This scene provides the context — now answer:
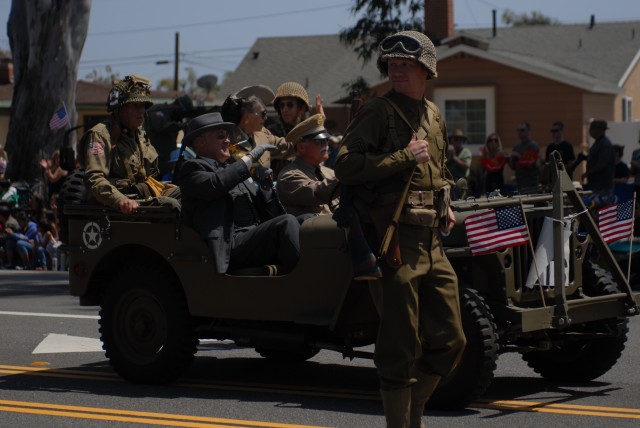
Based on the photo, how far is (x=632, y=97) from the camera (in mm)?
44219

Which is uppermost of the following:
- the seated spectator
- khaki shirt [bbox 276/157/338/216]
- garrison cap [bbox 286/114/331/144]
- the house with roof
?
the house with roof

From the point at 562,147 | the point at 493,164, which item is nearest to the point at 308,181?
the point at 562,147

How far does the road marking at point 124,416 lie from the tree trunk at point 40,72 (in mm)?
20113

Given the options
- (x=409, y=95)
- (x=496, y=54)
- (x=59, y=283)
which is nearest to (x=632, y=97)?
(x=496, y=54)

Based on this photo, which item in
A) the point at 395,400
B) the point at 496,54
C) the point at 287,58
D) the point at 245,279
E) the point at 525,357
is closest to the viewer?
the point at 395,400

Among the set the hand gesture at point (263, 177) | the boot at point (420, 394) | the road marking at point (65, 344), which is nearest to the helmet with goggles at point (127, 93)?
the hand gesture at point (263, 177)

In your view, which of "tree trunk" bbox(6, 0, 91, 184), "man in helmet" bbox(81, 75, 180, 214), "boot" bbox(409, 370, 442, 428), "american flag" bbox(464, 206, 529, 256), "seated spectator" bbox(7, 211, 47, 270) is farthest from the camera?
"tree trunk" bbox(6, 0, 91, 184)

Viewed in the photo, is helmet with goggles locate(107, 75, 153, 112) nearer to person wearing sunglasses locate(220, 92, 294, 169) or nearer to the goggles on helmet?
person wearing sunglasses locate(220, 92, 294, 169)

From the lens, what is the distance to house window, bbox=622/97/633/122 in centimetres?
4232

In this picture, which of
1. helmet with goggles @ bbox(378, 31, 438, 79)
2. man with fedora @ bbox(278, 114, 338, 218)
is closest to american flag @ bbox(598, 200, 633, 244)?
man with fedora @ bbox(278, 114, 338, 218)

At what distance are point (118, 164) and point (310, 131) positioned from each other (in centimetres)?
147

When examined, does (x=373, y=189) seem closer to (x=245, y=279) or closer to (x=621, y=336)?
(x=245, y=279)

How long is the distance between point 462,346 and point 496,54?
32.8 meters

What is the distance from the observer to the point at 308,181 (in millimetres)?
9273
